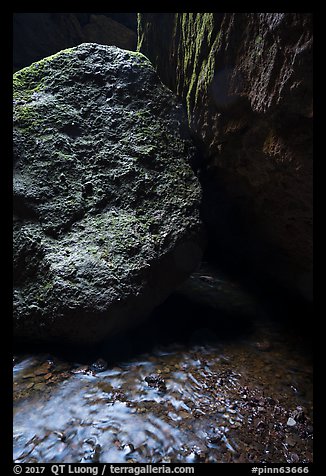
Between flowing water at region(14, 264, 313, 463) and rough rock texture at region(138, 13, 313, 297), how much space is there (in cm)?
169

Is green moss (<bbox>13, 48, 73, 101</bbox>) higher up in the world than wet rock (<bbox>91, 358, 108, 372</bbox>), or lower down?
higher up

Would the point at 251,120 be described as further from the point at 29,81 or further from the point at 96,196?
the point at 29,81

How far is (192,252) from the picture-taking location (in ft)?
12.1

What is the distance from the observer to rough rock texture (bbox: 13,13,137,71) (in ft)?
31.1

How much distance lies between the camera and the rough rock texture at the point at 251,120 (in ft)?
7.85

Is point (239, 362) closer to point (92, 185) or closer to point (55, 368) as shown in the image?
point (55, 368)

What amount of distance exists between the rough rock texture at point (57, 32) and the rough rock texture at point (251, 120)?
4929 mm

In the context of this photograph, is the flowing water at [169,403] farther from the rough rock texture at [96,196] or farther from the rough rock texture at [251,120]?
the rough rock texture at [251,120]

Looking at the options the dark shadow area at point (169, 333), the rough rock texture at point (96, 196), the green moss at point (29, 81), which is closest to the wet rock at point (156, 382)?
the dark shadow area at point (169, 333)

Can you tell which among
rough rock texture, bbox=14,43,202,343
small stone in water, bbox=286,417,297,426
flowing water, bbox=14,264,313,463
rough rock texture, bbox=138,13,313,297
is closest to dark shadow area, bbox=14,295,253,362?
flowing water, bbox=14,264,313,463

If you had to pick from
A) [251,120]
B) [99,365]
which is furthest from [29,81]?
[99,365]

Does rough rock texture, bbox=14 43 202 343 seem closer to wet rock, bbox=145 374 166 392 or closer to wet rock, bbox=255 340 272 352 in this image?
wet rock, bbox=145 374 166 392

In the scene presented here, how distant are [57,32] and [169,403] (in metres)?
10.8

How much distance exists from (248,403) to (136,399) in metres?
0.92
